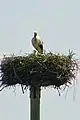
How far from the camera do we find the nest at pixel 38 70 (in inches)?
446

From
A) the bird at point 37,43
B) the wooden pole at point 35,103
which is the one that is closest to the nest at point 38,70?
the wooden pole at point 35,103

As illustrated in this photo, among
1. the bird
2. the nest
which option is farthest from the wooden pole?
the bird

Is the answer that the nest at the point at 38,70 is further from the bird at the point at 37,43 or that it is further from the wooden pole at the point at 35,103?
the bird at the point at 37,43

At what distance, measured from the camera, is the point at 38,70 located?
444 inches

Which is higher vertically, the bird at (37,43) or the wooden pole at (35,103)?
the bird at (37,43)

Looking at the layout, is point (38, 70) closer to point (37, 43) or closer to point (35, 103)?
point (35, 103)

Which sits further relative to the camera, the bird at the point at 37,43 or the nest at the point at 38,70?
the bird at the point at 37,43

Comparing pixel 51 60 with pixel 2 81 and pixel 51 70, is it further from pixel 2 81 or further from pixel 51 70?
pixel 2 81

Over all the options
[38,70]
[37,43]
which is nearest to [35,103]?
[38,70]

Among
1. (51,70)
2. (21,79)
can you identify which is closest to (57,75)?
(51,70)

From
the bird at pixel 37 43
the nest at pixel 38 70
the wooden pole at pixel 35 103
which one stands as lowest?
the wooden pole at pixel 35 103

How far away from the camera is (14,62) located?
37.9 ft

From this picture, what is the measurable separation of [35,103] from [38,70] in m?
0.82

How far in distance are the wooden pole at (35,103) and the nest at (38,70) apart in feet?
0.56
